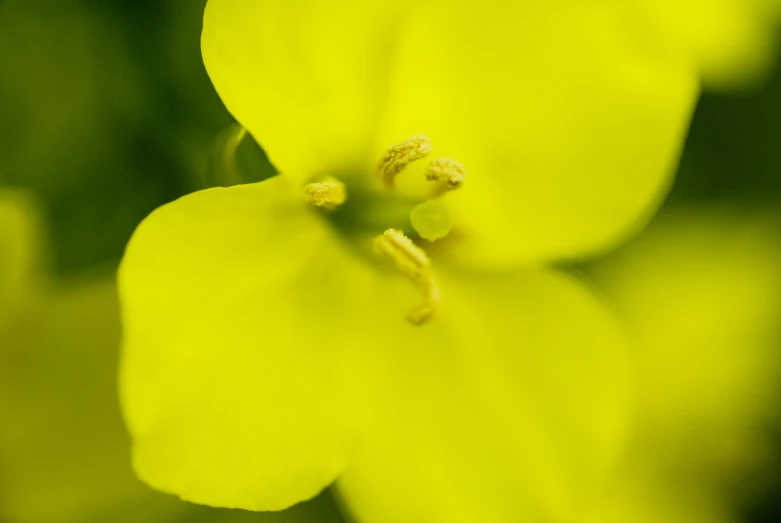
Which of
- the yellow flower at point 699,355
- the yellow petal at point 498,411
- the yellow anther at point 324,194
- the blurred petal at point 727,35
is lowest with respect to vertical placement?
the yellow flower at point 699,355

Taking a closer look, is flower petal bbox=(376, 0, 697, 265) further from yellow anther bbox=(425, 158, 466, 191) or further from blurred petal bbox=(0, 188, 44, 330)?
blurred petal bbox=(0, 188, 44, 330)

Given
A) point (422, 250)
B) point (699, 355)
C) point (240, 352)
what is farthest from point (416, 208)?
point (699, 355)

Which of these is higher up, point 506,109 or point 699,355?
point 506,109

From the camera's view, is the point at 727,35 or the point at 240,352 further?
the point at 727,35

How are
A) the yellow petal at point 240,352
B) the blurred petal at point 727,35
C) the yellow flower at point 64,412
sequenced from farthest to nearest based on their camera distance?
the blurred petal at point 727,35
the yellow flower at point 64,412
the yellow petal at point 240,352

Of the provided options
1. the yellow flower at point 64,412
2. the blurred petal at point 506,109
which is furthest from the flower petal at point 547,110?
the yellow flower at point 64,412

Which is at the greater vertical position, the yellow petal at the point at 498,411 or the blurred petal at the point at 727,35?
the blurred petal at the point at 727,35

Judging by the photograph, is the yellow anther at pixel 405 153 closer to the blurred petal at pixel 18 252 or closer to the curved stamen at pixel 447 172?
the curved stamen at pixel 447 172

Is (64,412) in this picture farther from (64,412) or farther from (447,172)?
(447,172)
